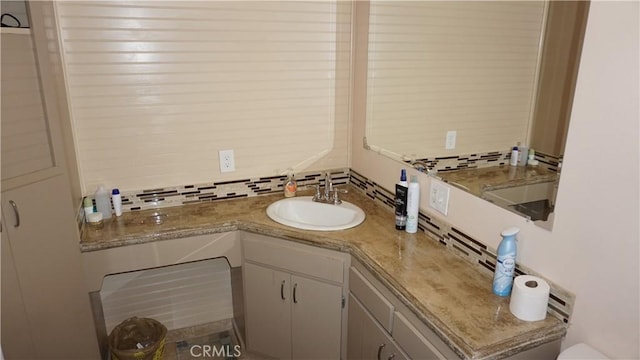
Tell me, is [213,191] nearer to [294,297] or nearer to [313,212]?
[313,212]

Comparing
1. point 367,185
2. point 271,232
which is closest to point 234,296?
point 271,232

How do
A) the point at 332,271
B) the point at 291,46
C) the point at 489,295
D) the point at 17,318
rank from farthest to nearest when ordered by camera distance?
1. the point at 291,46
2. the point at 332,271
3. the point at 17,318
4. the point at 489,295

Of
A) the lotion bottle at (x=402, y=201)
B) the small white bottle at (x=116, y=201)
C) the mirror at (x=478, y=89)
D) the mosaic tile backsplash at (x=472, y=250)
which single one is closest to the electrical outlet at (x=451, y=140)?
the mirror at (x=478, y=89)

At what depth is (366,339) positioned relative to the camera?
5.94 ft

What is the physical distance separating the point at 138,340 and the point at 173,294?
1.02 feet

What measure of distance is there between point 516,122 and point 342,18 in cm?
115

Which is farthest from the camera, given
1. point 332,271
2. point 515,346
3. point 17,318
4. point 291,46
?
point 291,46

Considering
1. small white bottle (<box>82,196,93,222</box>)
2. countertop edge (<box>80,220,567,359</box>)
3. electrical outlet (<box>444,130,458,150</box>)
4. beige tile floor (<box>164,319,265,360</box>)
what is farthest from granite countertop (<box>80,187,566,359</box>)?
beige tile floor (<box>164,319,265,360</box>)

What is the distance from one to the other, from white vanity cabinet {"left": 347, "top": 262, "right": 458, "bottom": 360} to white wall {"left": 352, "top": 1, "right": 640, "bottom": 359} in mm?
443

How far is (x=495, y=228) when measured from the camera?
5.17ft

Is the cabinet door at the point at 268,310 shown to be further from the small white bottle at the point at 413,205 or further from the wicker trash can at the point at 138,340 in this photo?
the small white bottle at the point at 413,205

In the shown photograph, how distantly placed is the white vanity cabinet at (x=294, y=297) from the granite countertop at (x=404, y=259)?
0.25 ft

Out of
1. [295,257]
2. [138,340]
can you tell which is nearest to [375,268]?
[295,257]

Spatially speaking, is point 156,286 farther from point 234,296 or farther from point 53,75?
point 53,75
